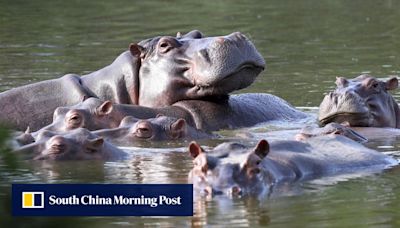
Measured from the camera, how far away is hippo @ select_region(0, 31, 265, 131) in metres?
8.38

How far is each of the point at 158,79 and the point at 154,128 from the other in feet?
3.41

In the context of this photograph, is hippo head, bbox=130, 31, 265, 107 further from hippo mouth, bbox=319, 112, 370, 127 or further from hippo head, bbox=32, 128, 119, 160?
hippo head, bbox=32, 128, 119, 160

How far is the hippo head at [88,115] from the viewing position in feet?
26.6

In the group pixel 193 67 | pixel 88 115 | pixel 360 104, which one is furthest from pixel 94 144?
pixel 360 104

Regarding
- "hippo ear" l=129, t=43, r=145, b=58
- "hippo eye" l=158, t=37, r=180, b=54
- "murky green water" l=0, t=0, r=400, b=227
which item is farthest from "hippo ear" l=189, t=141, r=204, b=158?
"hippo ear" l=129, t=43, r=145, b=58

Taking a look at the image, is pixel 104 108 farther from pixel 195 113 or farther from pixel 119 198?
pixel 119 198

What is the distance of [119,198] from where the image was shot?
4984mm

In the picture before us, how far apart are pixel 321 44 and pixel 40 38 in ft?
15.2

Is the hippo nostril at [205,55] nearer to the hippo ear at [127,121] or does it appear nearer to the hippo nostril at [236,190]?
the hippo ear at [127,121]

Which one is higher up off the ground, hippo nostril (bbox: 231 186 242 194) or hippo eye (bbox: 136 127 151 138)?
hippo eye (bbox: 136 127 151 138)

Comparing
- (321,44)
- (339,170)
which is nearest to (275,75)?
(321,44)

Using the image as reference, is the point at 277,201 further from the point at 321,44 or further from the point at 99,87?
the point at 321,44

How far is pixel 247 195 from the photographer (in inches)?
206

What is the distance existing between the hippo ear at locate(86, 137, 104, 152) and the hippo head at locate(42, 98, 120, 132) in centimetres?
110
